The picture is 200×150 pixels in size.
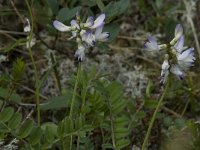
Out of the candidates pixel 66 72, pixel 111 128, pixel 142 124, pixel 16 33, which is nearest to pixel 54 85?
pixel 66 72

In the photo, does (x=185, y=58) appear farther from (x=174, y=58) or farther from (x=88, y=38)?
(x=88, y=38)

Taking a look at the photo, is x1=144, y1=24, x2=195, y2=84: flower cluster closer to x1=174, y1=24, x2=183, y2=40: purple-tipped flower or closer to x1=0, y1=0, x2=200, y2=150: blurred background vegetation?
x1=174, y1=24, x2=183, y2=40: purple-tipped flower

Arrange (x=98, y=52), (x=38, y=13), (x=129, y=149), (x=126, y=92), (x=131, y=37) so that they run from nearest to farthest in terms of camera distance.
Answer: (x=129, y=149), (x=38, y=13), (x=126, y=92), (x=98, y=52), (x=131, y=37)

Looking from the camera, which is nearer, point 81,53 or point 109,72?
point 81,53

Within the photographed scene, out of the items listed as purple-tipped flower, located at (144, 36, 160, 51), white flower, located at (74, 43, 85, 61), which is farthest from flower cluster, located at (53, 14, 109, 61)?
purple-tipped flower, located at (144, 36, 160, 51)

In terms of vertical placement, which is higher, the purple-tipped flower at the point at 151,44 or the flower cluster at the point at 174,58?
the purple-tipped flower at the point at 151,44

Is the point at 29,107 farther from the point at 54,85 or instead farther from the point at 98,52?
the point at 98,52

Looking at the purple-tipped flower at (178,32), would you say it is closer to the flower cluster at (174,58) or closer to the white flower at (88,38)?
the flower cluster at (174,58)

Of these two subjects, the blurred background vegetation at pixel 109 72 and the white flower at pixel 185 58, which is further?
the blurred background vegetation at pixel 109 72

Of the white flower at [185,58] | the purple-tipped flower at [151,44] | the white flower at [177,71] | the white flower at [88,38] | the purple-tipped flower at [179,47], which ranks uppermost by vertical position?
the white flower at [88,38]

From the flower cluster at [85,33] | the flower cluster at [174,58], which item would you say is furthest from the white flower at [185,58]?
the flower cluster at [85,33]

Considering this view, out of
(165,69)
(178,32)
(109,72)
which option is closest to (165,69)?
(165,69)
